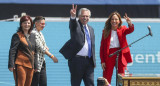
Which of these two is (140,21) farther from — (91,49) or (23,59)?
(23,59)

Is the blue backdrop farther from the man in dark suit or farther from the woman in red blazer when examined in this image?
the man in dark suit

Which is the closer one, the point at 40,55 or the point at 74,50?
the point at 74,50

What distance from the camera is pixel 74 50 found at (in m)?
6.89

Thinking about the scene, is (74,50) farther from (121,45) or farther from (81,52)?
(121,45)

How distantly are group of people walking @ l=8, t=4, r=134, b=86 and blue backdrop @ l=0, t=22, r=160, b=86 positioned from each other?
257 cm

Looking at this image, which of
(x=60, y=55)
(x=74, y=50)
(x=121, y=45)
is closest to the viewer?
(x=74, y=50)

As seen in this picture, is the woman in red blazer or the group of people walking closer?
the group of people walking

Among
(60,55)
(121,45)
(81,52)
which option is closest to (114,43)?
(121,45)

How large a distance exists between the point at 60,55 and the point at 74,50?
300cm

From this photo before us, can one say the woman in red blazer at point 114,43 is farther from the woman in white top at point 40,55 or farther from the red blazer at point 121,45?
the woman in white top at point 40,55

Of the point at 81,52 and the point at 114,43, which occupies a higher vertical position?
the point at 114,43

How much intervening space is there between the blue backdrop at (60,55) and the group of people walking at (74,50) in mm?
2571

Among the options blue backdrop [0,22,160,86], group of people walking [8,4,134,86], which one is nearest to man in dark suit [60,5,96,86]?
group of people walking [8,4,134,86]

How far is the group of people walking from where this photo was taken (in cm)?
659
